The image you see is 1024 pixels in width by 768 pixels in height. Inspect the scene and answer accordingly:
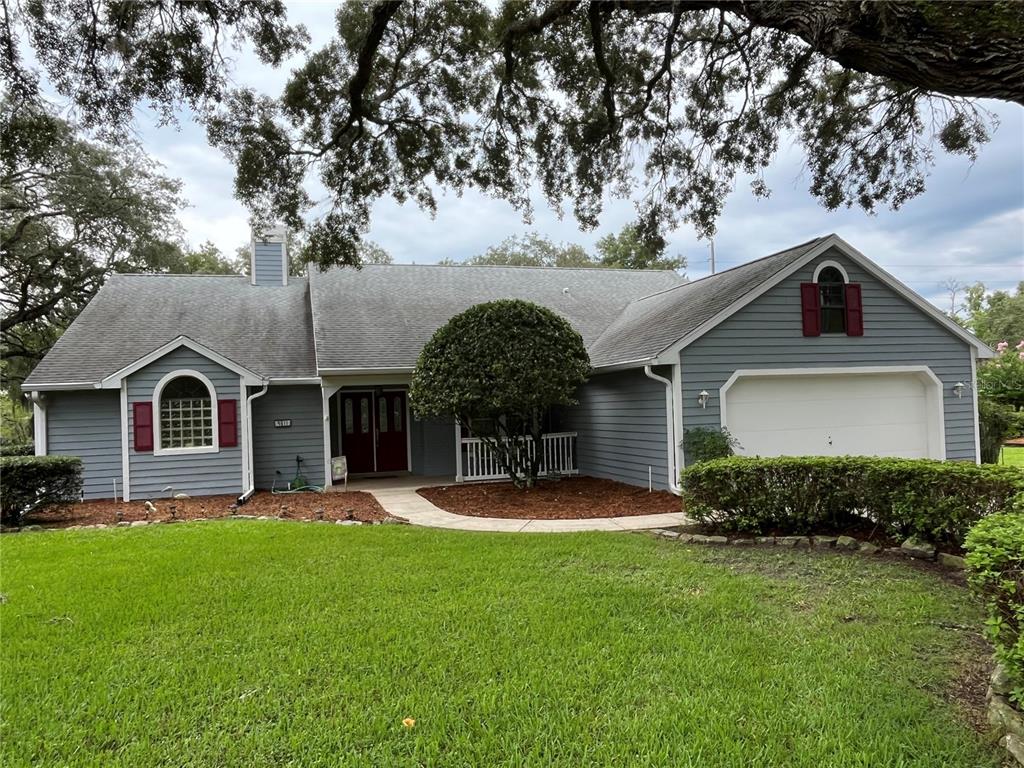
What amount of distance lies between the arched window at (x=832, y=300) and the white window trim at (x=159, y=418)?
36.3 feet

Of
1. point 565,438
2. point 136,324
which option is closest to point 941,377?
point 565,438

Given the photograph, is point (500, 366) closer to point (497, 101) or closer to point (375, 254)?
point (497, 101)

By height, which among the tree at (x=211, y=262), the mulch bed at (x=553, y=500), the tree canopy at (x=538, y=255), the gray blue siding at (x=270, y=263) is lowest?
the mulch bed at (x=553, y=500)

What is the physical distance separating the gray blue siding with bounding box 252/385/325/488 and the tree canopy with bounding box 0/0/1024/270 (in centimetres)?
318

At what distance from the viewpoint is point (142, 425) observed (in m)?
10.3

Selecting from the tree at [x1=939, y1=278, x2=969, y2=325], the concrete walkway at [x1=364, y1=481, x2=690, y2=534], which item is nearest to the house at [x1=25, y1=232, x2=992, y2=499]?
the concrete walkway at [x1=364, y1=481, x2=690, y2=534]

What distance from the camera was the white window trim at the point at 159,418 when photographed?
10391 millimetres

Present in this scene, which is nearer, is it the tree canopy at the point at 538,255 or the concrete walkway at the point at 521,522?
the concrete walkway at the point at 521,522

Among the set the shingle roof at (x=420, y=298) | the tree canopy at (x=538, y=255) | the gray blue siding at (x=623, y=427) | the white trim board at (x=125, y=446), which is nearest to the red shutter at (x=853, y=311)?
the gray blue siding at (x=623, y=427)

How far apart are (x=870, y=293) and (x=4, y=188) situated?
68.7 ft

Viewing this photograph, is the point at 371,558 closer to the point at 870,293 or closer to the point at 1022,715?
the point at 1022,715

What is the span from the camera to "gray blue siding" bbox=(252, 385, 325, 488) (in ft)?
38.8

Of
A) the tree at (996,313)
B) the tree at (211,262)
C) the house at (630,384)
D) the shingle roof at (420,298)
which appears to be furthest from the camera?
the tree at (996,313)

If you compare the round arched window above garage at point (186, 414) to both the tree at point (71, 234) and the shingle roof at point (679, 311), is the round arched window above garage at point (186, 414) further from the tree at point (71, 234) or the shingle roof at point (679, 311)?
the tree at point (71, 234)
